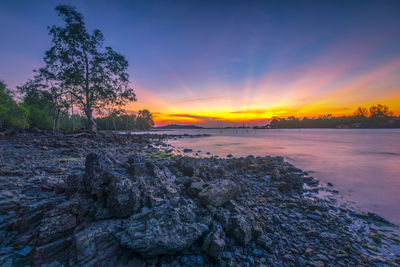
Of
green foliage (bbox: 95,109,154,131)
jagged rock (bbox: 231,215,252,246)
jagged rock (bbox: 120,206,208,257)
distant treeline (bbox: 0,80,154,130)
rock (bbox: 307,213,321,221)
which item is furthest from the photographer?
green foliage (bbox: 95,109,154,131)

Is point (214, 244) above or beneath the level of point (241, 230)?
above

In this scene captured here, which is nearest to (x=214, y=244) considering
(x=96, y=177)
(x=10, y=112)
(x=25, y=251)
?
(x=96, y=177)

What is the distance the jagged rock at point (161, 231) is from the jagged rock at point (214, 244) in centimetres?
15

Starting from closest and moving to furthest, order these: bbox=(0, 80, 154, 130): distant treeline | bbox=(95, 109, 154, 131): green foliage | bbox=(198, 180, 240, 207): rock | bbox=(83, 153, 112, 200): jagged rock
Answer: bbox=(83, 153, 112, 200): jagged rock
bbox=(198, 180, 240, 207): rock
bbox=(0, 80, 154, 130): distant treeline
bbox=(95, 109, 154, 131): green foliage

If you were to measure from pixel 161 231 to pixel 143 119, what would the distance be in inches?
5641

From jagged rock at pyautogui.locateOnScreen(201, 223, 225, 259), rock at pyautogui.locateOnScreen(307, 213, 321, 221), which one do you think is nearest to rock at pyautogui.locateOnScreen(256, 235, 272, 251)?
jagged rock at pyautogui.locateOnScreen(201, 223, 225, 259)

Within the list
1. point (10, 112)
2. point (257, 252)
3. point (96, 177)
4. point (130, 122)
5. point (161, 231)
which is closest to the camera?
point (161, 231)

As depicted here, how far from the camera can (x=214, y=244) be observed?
259cm

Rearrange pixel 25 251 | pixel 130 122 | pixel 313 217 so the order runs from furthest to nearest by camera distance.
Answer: pixel 130 122
pixel 313 217
pixel 25 251

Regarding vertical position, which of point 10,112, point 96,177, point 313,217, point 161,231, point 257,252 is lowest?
point 313,217

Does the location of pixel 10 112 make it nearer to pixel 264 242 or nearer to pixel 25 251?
pixel 25 251

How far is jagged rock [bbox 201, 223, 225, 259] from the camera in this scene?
8.36ft

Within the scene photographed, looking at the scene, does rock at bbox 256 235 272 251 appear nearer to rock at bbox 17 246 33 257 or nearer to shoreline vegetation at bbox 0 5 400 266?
shoreline vegetation at bbox 0 5 400 266

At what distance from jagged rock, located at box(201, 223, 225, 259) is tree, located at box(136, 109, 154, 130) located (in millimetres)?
141629
